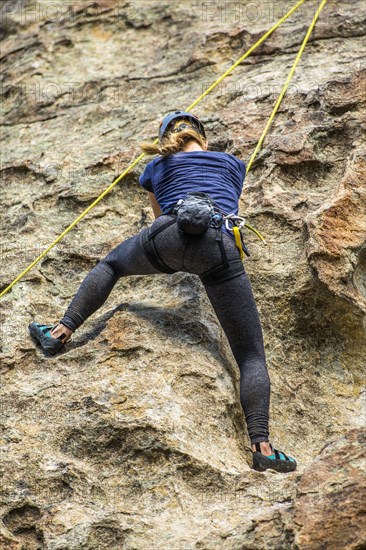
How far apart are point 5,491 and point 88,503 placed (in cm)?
52

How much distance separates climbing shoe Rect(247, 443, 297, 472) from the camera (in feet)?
15.1

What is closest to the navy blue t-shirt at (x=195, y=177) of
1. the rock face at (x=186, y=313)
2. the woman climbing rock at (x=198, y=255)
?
the woman climbing rock at (x=198, y=255)

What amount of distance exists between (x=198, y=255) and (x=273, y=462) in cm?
136

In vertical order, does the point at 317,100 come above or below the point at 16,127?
above

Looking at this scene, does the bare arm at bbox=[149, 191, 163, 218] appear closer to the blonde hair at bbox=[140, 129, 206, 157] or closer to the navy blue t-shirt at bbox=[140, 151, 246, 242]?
the navy blue t-shirt at bbox=[140, 151, 246, 242]

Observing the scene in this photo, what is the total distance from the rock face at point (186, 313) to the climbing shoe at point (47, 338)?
7 cm

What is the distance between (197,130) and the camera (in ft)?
18.6

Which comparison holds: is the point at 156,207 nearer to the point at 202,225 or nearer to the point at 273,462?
the point at 202,225

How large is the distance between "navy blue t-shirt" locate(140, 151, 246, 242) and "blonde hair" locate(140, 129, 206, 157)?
0.05 metres

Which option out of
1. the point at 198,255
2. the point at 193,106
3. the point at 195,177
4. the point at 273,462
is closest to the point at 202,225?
the point at 198,255

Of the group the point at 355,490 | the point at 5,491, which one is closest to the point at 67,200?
the point at 5,491

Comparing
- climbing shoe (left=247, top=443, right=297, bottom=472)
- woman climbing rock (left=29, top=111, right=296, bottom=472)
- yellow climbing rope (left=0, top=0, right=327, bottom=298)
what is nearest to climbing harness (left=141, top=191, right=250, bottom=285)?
woman climbing rock (left=29, top=111, right=296, bottom=472)

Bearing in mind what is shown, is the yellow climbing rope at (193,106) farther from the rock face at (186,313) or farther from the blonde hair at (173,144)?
the blonde hair at (173,144)

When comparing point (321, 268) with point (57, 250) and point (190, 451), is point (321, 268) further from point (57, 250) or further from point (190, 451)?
point (57, 250)
